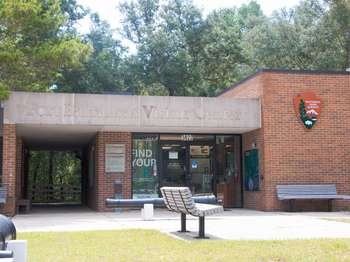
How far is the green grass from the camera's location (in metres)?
7.29

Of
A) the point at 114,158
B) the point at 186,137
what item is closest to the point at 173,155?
the point at 186,137

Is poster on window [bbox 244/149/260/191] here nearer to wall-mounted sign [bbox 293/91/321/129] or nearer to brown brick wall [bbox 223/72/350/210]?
brown brick wall [bbox 223/72/350/210]

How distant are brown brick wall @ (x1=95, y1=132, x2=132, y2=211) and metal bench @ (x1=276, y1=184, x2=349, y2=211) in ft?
15.2

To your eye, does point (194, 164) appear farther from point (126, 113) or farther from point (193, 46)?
point (193, 46)

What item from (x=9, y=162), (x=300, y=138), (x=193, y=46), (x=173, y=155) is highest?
(x=193, y=46)

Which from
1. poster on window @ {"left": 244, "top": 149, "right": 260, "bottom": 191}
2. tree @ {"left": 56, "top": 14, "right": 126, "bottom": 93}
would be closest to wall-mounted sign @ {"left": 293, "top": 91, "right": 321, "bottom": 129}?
poster on window @ {"left": 244, "top": 149, "right": 260, "bottom": 191}

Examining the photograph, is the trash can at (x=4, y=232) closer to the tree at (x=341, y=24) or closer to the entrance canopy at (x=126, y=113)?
the entrance canopy at (x=126, y=113)

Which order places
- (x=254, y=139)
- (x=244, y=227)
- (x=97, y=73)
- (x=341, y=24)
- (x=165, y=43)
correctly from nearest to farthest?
(x=244, y=227) < (x=254, y=139) < (x=341, y=24) < (x=97, y=73) < (x=165, y=43)

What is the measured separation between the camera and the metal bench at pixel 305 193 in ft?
57.0

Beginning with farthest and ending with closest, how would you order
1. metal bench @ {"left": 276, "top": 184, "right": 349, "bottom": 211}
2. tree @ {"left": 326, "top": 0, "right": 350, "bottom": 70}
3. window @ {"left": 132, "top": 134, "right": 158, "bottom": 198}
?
1. tree @ {"left": 326, "top": 0, "right": 350, "bottom": 70}
2. window @ {"left": 132, "top": 134, "right": 158, "bottom": 198}
3. metal bench @ {"left": 276, "top": 184, "right": 349, "bottom": 211}

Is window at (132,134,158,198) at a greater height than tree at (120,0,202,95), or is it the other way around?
tree at (120,0,202,95)

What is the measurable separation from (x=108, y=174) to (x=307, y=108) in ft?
21.2

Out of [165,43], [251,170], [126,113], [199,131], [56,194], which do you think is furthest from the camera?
[165,43]

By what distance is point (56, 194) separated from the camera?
32.3 m
